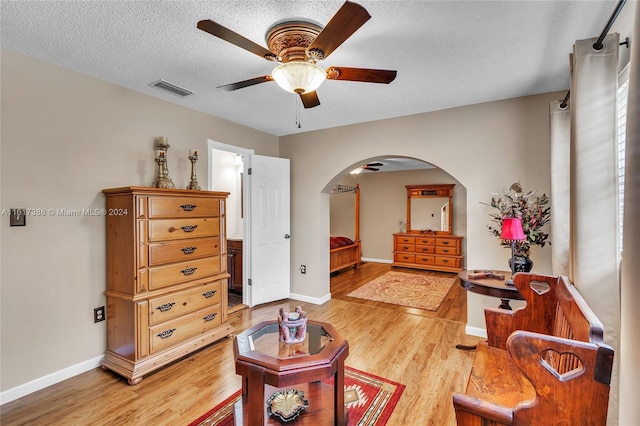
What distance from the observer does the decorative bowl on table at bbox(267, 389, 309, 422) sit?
167 centimetres

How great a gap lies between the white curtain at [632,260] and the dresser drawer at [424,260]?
596cm

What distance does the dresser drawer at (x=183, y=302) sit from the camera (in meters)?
2.53

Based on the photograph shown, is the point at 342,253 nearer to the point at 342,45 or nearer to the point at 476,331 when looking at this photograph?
the point at 476,331

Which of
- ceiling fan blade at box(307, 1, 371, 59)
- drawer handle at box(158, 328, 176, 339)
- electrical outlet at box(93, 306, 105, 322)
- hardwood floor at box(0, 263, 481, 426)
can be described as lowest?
hardwood floor at box(0, 263, 481, 426)

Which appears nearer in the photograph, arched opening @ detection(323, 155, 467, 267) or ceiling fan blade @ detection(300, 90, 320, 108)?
ceiling fan blade @ detection(300, 90, 320, 108)

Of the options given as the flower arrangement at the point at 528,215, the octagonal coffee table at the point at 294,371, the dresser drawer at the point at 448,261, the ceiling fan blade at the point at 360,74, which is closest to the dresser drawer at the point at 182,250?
the octagonal coffee table at the point at 294,371

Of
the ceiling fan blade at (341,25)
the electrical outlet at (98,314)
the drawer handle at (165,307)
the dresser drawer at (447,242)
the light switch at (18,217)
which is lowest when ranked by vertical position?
the electrical outlet at (98,314)

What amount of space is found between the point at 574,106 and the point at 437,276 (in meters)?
4.85

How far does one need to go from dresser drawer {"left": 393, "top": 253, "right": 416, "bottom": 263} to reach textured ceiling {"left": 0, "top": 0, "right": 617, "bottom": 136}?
4382 mm

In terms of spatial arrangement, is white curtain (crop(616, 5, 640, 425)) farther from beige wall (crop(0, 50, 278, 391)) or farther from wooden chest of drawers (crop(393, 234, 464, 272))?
wooden chest of drawers (crop(393, 234, 464, 272))

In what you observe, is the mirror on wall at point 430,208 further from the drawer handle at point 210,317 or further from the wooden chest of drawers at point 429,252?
the drawer handle at point 210,317

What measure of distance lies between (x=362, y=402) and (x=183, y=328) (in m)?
1.69

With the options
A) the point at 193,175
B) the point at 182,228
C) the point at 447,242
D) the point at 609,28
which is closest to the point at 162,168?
the point at 193,175

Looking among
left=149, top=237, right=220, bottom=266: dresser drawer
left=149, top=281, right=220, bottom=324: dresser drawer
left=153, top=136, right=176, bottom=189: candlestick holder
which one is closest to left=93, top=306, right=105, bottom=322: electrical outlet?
left=149, top=281, right=220, bottom=324: dresser drawer
